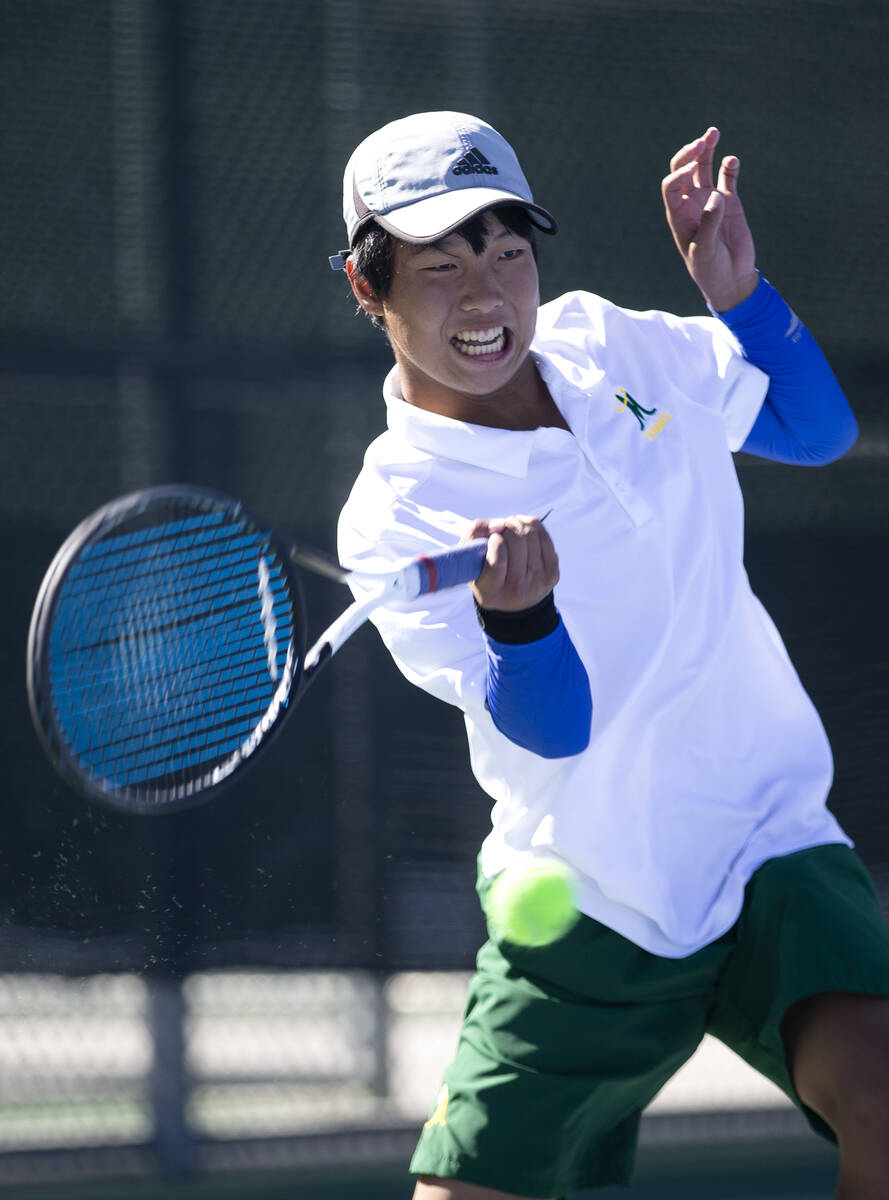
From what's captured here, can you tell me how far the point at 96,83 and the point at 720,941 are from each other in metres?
1.86

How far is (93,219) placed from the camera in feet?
9.30

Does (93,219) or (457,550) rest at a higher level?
(457,550)

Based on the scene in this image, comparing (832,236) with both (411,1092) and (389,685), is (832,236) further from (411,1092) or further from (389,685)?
(411,1092)

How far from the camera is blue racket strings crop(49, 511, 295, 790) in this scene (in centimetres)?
167

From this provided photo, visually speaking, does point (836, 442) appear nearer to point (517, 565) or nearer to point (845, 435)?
point (845, 435)

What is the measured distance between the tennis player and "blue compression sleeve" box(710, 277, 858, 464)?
0.14 m

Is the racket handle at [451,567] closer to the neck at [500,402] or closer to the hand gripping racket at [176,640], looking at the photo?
the hand gripping racket at [176,640]

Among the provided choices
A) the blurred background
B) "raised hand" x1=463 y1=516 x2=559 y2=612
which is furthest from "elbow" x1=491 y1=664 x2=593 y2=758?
the blurred background

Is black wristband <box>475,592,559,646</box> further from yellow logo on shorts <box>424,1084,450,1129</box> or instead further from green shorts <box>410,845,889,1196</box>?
yellow logo on shorts <box>424,1084,450,1129</box>

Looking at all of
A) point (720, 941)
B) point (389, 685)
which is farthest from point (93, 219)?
point (720, 941)

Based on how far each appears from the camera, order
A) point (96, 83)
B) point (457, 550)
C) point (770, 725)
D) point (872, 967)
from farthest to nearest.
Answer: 1. point (96, 83)
2. point (770, 725)
3. point (872, 967)
4. point (457, 550)

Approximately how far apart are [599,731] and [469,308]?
1.55ft

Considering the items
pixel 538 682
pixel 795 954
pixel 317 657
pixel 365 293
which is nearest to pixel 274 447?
pixel 365 293

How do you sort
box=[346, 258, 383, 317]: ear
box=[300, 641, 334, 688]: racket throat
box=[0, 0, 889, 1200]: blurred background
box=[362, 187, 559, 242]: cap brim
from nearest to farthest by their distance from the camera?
box=[300, 641, 334, 688]: racket throat → box=[362, 187, 559, 242]: cap brim → box=[346, 258, 383, 317]: ear → box=[0, 0, 889, 1200]: blurred background
